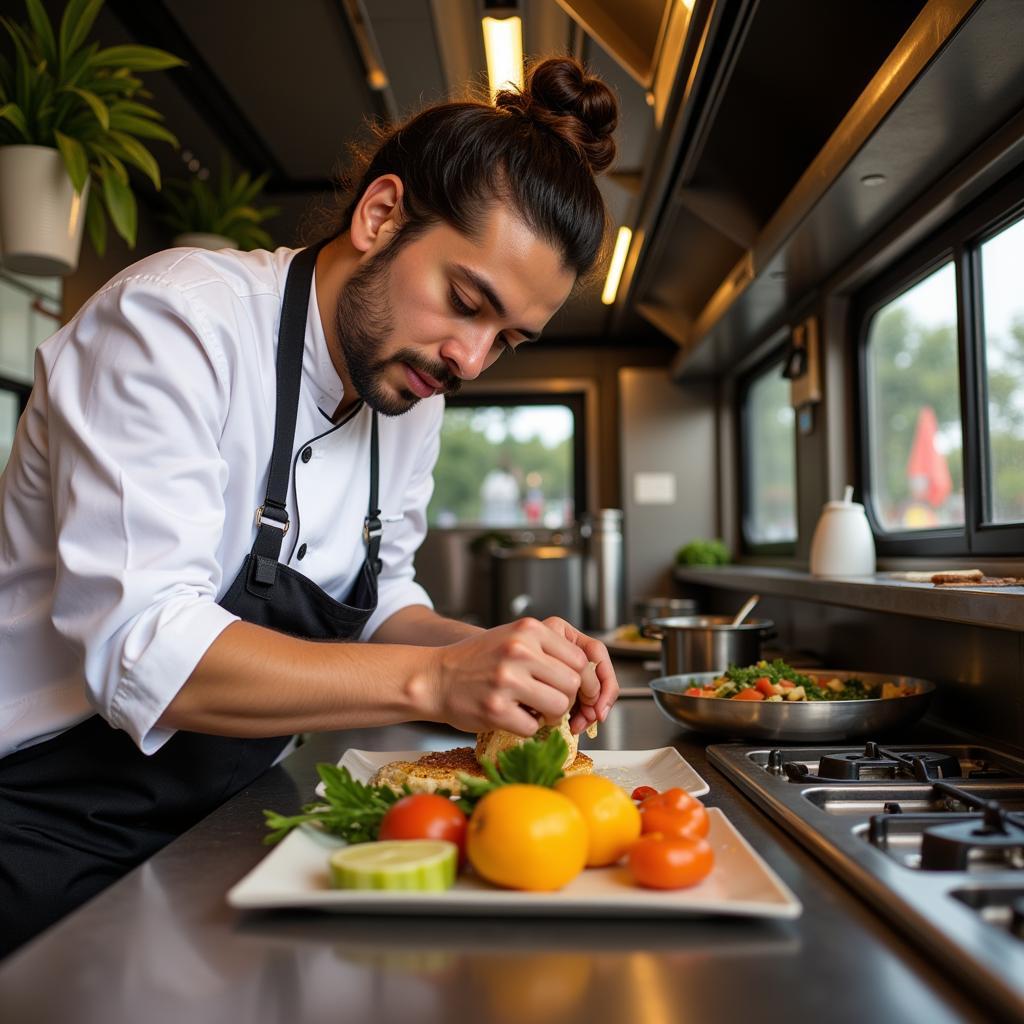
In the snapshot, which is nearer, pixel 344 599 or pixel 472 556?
pixel 344 599

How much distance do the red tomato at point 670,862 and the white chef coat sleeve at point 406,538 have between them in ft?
3.12

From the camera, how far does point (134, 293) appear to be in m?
1.09

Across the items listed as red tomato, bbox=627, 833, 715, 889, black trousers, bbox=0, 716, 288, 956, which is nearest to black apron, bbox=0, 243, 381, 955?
black trousers, bbox=0, 716, 288, 956

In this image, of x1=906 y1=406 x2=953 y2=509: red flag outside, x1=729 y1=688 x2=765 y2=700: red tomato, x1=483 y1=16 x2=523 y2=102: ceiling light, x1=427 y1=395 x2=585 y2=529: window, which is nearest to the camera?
x1=729 y1=688 x2=765 y2=700: red tomato

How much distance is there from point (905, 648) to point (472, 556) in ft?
9.79

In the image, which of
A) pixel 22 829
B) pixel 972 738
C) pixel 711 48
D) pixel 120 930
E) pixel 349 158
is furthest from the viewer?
pixel 349 158

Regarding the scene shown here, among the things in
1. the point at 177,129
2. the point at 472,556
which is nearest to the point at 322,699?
the point at 177,129

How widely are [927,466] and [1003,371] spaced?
583mm

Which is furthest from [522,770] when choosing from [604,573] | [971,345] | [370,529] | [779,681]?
[604,573]

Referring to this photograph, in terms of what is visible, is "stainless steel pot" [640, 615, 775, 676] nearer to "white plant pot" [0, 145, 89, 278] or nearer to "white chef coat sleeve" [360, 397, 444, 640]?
"white chef coat sleeve" [360, 397, 444, 640]

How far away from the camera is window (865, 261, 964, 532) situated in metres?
2.23

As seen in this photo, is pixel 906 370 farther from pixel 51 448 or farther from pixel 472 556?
pixel 472 556

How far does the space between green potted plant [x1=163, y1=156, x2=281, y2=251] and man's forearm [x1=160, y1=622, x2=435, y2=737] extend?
245 centimetres

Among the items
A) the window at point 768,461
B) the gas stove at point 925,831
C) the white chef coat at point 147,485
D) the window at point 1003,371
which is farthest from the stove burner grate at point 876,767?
the window at point 768,461
